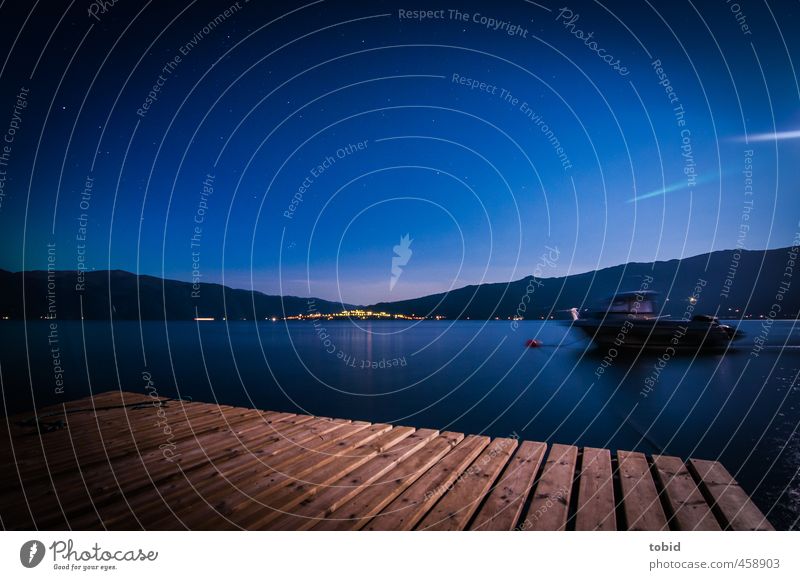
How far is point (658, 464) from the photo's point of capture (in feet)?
14.5

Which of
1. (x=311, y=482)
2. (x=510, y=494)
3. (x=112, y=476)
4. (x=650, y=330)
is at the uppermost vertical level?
(x=112, y=476)

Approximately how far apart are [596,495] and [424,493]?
5.66 feet

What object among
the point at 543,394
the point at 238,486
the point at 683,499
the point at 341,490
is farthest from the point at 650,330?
the point at 238,486

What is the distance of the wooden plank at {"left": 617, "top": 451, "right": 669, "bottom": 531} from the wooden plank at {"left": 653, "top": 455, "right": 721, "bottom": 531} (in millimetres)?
109

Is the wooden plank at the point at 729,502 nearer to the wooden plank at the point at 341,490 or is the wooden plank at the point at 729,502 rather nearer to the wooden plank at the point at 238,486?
the wooden plank at the point at 341,490

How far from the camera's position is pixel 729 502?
11.6 feet

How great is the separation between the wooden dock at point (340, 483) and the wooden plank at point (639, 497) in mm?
13

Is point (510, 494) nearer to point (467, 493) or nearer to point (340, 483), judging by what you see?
point (467, 493)

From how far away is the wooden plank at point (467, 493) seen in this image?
3156 mm

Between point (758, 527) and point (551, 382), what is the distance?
1746 cm

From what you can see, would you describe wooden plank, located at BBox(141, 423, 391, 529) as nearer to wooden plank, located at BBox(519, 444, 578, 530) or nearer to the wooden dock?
the wooden dock

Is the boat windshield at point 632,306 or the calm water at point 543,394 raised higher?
the boat windshield at point 632,306

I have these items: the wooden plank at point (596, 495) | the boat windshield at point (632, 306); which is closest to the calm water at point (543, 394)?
the wooden plank at point (596, 495)

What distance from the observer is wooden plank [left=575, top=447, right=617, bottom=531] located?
3.25 metres
